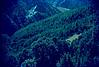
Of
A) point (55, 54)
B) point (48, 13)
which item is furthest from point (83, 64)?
point (48, 13)

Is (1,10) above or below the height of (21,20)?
below

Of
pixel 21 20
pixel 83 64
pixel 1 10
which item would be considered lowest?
pixel 83 64

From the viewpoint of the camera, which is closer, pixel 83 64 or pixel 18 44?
pixel 83 64

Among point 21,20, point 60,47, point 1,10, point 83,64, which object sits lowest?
point 83,64

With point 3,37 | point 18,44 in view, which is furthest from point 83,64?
point 18,44

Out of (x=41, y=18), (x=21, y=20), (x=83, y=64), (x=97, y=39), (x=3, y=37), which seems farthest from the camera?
(x=41, y=18)

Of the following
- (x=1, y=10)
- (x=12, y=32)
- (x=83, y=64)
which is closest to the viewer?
(x=1, y=10)

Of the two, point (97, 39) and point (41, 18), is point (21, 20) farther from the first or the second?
point (97, 39)

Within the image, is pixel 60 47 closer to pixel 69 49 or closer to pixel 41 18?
pixel 69 49

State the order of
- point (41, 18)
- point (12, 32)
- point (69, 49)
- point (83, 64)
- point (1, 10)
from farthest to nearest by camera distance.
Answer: point (41, 18) → point (12, 32) → point (69, 49) → point (83, 64) → point (1, 10)
